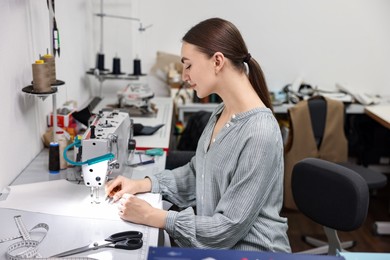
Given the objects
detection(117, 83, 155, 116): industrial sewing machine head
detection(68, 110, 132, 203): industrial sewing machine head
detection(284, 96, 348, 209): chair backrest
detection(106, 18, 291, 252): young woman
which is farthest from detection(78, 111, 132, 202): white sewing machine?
detection(284, 96, 348, 209): chair backrest

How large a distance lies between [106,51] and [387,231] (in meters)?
2.45

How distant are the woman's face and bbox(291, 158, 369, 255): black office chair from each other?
26.3 inches

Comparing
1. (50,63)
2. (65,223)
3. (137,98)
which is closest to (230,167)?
(65,223)

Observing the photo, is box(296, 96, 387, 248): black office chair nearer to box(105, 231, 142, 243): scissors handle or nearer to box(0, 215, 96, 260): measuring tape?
box(105, 231, 142, 243): scissors handle

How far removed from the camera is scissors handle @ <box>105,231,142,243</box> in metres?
1.36

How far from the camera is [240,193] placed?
145 centimetres

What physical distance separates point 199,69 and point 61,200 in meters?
0.66

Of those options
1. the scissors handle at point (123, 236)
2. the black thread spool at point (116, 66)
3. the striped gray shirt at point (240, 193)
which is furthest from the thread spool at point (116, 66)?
the scissors handle at point (123, 236)

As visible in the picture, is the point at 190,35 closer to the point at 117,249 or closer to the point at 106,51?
the point at 117,249

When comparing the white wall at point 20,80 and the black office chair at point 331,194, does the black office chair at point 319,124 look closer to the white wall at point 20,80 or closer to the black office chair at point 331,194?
Answer: the black office chair at point 331,194

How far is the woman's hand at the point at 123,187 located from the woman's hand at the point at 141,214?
6.8 inches

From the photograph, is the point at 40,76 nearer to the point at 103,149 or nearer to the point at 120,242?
the point at 103,149

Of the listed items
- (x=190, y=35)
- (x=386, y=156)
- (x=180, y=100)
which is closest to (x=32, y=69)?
(x=190, y=35)

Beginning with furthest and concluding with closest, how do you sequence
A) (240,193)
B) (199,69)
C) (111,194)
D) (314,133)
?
(314,133), (111,194), (199,69), (240,193)
